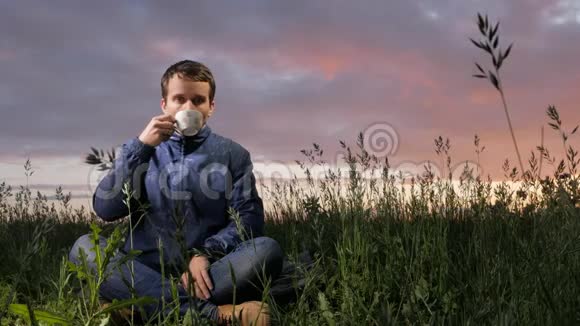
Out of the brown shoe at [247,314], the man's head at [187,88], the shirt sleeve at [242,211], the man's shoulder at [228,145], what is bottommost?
the brown shoe at [247,314]

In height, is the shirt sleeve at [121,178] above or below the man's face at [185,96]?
below

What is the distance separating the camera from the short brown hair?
3.45 meters

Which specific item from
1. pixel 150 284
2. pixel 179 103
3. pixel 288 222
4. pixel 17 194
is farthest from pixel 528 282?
pixel 17 194

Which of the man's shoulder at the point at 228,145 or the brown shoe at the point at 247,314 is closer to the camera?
A: the brown shoe at the point at 247,314

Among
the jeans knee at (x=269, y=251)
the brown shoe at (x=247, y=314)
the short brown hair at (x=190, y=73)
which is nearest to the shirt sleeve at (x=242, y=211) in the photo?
the jeans knee at (x=269, y=251)

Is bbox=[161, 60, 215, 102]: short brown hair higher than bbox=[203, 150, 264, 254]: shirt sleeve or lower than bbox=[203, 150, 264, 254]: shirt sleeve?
higher

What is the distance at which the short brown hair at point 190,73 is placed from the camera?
3.45 metres

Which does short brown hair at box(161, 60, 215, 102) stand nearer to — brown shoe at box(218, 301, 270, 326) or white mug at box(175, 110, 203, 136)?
white mug at box(175, 110, 203, 136)

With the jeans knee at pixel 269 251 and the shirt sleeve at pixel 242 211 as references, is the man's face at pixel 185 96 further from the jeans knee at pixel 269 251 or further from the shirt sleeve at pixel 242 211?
the jeans knee at pixel 269 251

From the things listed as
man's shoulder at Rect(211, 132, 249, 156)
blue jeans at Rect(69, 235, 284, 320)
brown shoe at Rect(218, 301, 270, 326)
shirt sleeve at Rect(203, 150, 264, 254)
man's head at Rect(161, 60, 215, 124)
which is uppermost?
man's head at Rect(161, 60, 215, 124)

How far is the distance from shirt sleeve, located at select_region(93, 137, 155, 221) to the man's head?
0.37 meters

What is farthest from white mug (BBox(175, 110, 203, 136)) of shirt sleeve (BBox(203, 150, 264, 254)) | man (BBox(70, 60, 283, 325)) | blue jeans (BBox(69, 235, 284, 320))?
blue jeans (BBox(69, 235, 284, 320))

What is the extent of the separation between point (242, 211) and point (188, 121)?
2.00ft

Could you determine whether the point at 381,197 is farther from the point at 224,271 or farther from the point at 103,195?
the point at 103,195
